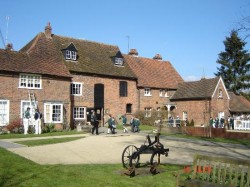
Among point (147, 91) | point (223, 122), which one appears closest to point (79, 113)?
point (147, 91)

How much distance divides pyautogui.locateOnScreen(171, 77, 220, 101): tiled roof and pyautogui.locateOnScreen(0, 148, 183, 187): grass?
32570 millimetres

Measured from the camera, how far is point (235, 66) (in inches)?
2491

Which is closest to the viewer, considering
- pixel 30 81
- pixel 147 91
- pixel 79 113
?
pixel 30 81

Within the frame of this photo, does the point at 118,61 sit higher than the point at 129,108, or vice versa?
the point at 118,61

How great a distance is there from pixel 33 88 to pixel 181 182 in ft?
79.5

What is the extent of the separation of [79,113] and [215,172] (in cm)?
2876

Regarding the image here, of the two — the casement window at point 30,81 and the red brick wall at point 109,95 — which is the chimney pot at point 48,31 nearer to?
the red brick wall at point 109,95

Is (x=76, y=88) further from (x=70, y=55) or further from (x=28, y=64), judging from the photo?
(x=28, y=64)

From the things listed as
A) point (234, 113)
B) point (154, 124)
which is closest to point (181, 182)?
point (154, 124)

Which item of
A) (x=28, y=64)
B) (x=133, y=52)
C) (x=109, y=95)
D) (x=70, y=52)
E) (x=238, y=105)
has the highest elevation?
(x=133, y=52)

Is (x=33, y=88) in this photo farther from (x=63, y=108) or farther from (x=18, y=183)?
(x=18, y=183)

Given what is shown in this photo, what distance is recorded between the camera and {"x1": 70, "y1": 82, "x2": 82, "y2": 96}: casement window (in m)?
35.8

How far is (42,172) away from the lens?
1098cm

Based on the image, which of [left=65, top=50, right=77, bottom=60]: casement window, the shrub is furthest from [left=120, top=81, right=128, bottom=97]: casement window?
the shrub
